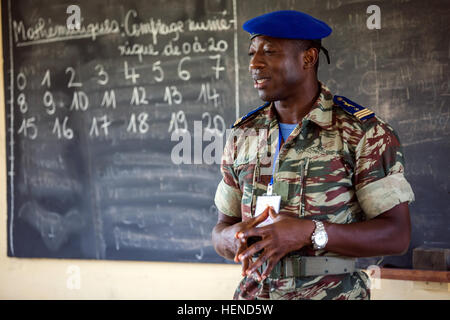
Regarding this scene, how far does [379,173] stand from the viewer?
133 centimetres

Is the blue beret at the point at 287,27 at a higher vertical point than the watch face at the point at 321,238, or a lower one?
higher

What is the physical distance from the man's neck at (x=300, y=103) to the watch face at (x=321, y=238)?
1.17ft

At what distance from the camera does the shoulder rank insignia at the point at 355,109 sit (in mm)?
1390

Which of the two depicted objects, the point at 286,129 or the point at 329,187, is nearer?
the point at 329,187

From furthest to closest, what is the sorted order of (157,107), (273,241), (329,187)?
(157,107) < (329,187) < (273,241)

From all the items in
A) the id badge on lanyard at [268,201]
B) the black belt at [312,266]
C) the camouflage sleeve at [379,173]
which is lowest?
the black belt at [312,266]

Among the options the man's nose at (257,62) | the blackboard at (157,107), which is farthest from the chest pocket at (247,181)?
the blackboard at (157,107)

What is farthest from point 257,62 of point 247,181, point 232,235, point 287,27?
point 232,235

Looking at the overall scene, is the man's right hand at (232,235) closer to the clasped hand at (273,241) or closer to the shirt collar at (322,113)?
the clasped hand at (273,241)

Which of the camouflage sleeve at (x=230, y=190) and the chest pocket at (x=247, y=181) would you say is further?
the camouflage sleeve at (x=230, y=190)

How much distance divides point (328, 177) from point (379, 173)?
0.13 meters

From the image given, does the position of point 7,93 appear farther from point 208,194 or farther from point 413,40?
point 413,40

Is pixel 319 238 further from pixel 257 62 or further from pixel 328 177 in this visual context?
pixel 257 62

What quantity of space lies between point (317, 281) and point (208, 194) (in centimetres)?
169
